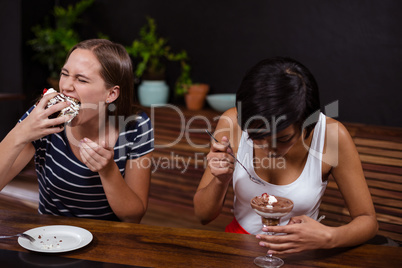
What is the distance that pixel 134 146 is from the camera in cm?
180

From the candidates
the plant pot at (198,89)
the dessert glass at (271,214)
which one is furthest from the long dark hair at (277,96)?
the plant pot at (198,89)

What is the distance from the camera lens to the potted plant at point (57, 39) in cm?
371

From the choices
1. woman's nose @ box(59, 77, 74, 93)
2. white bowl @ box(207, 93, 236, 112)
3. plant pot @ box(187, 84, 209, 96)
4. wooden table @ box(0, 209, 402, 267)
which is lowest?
wooden table @ box(0, 209, 402, 267)

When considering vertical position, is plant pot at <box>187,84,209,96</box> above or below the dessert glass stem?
above

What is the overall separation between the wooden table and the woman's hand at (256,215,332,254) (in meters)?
→ 0.05

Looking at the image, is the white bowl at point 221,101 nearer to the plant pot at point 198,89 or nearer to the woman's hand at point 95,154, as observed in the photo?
the plant pot at point 198,89

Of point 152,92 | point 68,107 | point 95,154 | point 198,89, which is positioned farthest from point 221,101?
point 95,154

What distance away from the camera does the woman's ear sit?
1736 millimetres

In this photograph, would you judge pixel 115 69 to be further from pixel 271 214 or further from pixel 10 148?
pixel 271 214

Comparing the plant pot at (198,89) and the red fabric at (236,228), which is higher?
the plant pot at (198,89)

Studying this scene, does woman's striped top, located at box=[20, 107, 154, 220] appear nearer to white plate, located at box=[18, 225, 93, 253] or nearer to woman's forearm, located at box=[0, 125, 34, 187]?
woman's forearm, located at box=[0, 125, 34, 187]

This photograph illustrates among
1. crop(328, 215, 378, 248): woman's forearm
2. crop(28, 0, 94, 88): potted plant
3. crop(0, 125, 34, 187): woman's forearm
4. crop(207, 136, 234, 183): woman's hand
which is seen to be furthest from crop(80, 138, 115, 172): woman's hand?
crop(28, 0, 94, 88): potted plant

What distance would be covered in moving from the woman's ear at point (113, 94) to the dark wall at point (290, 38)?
5.78 feet

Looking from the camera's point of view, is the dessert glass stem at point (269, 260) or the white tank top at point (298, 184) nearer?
the dessert glass stem at point (269, 260)
